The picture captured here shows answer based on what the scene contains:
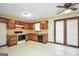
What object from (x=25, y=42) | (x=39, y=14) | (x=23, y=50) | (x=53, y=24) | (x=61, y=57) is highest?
(x=39, y=14)

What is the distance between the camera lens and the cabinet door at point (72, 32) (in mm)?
1397

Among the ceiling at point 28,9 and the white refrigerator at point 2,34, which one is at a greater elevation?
the ceiling at point 28,9

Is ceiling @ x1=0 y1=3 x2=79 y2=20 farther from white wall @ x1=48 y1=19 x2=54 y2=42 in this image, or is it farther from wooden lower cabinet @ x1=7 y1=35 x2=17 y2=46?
wooden lower cabinet @ x1=7 y1=35 x2=17 y2=46

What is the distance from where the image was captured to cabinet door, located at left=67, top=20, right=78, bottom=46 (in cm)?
140

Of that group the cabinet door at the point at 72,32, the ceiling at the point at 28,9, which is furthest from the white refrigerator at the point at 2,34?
the cabinet door at the point at 72,32

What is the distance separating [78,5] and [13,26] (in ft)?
3.46

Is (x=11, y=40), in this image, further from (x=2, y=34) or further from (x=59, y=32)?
(x=59, y=32)

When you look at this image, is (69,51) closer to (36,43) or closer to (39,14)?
(36,43)

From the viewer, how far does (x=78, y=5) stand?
1.39 m

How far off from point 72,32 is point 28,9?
2.52 ft

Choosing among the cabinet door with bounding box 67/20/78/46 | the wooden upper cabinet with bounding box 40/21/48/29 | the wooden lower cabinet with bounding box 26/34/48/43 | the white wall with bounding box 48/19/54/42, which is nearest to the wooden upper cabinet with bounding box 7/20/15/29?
the wooden lower cabinet with bounding box 26/34/48/43

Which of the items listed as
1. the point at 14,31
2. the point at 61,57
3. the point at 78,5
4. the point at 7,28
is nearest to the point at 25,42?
the point at 14,31

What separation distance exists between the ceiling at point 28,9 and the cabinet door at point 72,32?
267 mm

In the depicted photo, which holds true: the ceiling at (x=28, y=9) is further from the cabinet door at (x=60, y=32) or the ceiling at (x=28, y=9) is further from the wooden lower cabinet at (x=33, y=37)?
the wooden lower cabinet at (x=33, y=37)
